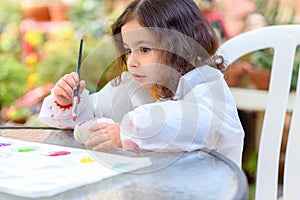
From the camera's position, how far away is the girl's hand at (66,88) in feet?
3.68

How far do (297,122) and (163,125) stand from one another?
38 cm

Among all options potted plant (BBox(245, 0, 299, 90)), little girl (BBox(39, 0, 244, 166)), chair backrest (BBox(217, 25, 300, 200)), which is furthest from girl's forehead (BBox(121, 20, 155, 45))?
potted plant (BBox(245, 0, 299, 90))

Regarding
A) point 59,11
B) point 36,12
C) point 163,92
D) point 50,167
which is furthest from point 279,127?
point 36,12

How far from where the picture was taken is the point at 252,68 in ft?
8.99

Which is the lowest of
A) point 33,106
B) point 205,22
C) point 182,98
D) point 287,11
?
point 33,106

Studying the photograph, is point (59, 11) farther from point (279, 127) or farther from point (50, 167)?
point (50, 167)

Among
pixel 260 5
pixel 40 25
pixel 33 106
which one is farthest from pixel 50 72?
pixel 260 5

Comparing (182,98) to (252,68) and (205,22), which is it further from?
(252,68)

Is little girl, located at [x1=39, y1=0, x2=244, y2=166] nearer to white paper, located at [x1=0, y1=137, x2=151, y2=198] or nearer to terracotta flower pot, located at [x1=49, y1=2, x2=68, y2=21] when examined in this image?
white paper, located at [x1=0, y1=137, x2=151, y2=198]

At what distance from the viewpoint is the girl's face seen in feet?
3.35

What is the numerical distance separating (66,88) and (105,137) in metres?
0.19

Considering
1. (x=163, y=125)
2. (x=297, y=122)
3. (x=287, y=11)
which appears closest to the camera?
(x=163, y=125)

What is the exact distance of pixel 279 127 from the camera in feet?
3.96

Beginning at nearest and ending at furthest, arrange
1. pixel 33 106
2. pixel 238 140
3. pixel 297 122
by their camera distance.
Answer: pixel 238 140, pixel 297 122, pixel 33 106
